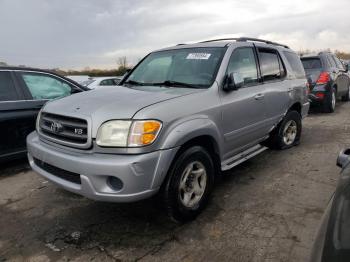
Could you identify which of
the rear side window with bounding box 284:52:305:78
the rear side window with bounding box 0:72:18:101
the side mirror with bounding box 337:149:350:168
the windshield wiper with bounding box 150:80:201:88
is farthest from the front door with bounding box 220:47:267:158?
the rear side window with bounding box 0:72:18:101

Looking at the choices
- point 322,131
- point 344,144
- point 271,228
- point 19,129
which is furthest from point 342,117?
point 19,129

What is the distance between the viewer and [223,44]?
4043 millimetres

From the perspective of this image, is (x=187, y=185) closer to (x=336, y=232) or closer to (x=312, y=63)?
(x=336, y=232)

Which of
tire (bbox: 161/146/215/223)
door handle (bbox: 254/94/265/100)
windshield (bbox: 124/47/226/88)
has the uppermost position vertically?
windshield (bbox: 124/47/226/88)

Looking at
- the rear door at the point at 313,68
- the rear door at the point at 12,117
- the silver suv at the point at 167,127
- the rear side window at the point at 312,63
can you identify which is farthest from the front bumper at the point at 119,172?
the rear side window at the point at 312,63

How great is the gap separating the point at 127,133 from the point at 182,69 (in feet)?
5.02

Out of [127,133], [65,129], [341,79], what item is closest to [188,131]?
[127,133]

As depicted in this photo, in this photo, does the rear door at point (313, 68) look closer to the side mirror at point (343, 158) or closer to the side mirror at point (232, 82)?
the side mirror at point (232, 82)

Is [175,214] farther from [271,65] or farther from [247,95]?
[271,65]

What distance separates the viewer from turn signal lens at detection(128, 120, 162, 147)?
2695 mm

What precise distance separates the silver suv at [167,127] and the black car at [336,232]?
4.90 ft

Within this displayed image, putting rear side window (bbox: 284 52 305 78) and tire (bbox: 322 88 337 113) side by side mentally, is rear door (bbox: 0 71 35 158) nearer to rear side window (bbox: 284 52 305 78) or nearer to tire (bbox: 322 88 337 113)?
rear side window (bbox: 284 52 305 78)

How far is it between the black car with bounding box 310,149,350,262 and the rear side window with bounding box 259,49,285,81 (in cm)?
310

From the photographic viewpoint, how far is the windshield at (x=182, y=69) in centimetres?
369
